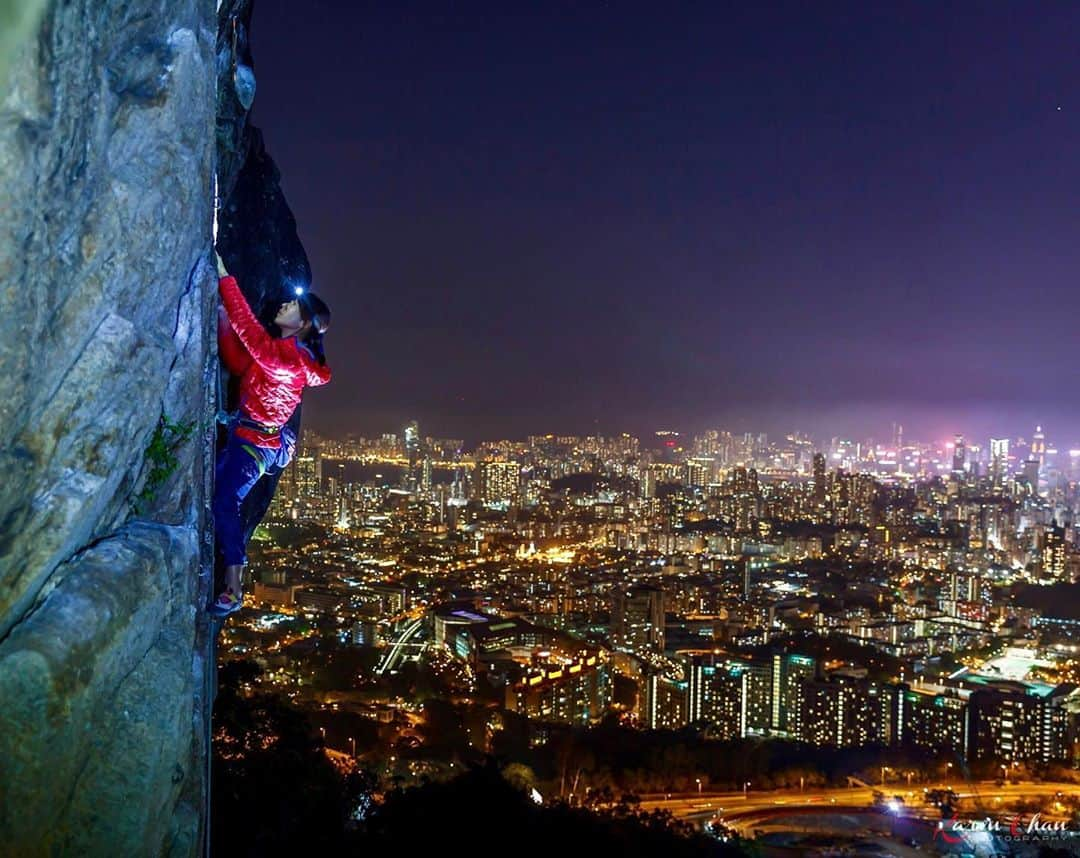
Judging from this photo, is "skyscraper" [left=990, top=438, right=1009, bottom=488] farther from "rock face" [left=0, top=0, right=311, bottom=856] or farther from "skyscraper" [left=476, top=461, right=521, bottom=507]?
"rock face" [left=0, top=0, right=311, bottom=856]

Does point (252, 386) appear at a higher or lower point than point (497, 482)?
lower

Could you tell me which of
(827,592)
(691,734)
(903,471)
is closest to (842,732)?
(691,734)

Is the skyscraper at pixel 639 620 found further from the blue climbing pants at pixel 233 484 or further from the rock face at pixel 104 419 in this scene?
the rock face at pixel 104 419

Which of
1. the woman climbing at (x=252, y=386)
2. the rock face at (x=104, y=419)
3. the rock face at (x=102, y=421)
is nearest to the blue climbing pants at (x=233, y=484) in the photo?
the woman climbing at (x=252, y=386)

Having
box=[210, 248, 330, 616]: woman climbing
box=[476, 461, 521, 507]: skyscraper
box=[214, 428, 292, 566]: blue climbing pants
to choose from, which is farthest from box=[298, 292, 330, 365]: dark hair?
box=[476, 461, 521, 507]: skyscraper
